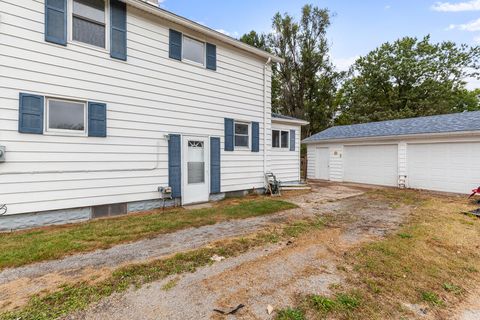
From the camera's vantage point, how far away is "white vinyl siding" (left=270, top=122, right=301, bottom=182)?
32.8 feet

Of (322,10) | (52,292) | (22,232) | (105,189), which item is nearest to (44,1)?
(105,189)

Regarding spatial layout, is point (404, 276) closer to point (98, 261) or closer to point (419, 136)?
point (98, 261)

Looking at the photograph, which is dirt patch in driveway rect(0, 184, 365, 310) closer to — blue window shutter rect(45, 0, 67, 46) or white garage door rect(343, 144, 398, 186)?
blue window shutter rect(45, 0, 67, 46)

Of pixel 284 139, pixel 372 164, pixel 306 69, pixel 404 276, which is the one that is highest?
pixel 306 69

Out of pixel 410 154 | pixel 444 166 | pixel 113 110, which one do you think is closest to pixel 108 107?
pixel 113 110

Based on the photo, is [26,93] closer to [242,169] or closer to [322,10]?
[242,169]

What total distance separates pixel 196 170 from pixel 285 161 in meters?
4.72

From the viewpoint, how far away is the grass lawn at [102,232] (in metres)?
3.45

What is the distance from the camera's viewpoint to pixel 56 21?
496cm

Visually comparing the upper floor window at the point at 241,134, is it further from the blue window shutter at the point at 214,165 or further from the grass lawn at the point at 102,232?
the grass lawn at the point at 102,232

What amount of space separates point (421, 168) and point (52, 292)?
1304cm

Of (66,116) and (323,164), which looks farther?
(323,164)

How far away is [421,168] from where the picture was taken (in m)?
10.4

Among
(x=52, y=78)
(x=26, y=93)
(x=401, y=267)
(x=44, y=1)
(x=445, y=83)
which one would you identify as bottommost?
(x=401, y=267)
